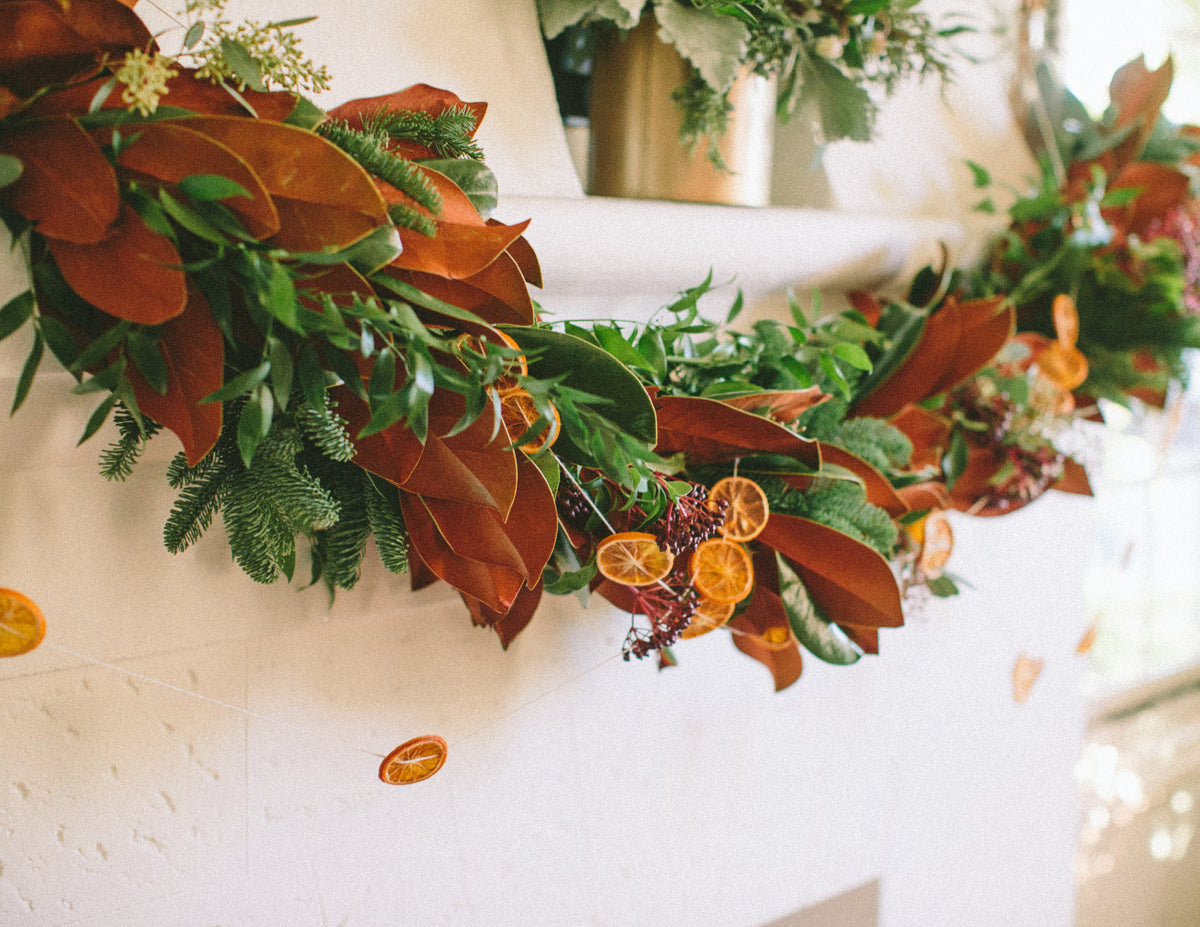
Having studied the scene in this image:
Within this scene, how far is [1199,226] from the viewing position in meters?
1.26

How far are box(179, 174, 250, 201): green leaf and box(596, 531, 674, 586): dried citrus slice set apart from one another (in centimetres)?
36

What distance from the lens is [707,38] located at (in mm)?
794

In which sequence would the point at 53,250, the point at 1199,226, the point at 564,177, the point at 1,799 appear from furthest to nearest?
1. the point at 1199,226
2. the point at 564,177
3. the point at 1,799
4. the point at 53,250

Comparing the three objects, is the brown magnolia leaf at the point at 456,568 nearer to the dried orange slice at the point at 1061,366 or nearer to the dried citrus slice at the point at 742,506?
the dried citrus slice at the point at 742,506

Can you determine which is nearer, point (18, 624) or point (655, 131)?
point (18, 624)

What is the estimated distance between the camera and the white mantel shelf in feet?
2.65

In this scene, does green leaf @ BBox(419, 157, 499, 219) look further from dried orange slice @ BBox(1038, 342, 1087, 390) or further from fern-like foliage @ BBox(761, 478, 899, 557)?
dried orange slice @ BBox(1038, 342, 1087, 390)

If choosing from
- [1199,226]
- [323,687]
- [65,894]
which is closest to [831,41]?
[1199,226]

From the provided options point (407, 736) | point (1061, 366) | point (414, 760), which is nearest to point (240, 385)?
point (414, 760)

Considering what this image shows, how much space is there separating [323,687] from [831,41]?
880 mm

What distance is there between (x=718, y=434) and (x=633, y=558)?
14cm

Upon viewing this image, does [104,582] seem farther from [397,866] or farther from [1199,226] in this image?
[1199,226]

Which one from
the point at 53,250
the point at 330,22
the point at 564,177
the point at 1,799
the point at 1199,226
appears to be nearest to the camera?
the point at 53,250

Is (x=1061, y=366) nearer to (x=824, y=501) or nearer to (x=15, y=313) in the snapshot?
(x=824, y=501)
